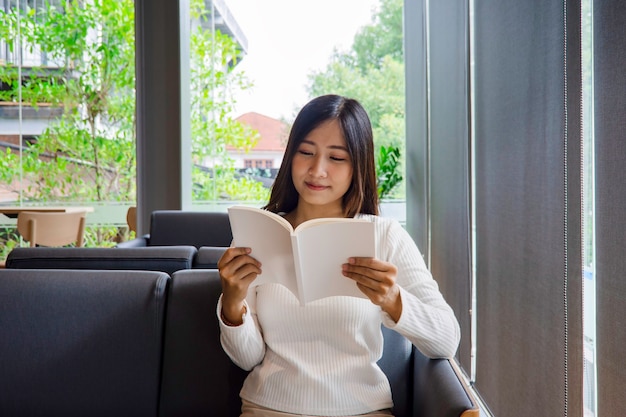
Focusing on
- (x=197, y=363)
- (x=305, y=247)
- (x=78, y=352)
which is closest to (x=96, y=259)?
(x=78, y=352)

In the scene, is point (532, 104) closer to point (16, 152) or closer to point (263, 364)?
point (263, 364)

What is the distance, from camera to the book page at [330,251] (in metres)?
1.14

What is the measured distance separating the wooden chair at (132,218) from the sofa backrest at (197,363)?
4171 millimetres

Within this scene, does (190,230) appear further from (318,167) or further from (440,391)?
(440,391)

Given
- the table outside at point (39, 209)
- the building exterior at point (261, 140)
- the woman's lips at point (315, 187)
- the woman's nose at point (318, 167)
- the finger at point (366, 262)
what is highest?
the building exterior at point (261, 140)

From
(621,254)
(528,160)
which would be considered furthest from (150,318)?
(528,160)

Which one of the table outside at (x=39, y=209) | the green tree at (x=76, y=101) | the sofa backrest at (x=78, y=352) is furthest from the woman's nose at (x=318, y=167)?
the green tree at (x=76, y=101)

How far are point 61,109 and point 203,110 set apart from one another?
4.97 feet

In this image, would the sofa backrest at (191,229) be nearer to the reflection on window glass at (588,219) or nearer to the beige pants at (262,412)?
the beige pants at (262,412)

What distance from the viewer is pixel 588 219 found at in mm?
1534

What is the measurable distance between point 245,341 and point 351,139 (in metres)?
0.57

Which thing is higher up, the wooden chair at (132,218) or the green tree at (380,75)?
the green tree at (380,75)

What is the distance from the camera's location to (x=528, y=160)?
6.39 ft

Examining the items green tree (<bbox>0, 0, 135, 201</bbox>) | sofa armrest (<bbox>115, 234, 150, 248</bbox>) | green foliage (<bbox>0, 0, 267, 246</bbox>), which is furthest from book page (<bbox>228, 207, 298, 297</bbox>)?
green tree (<bbox>0, 0, 135, 201</bbox>)
